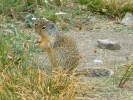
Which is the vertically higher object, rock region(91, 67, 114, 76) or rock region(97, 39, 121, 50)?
rock region(91, 67, 114, 76)

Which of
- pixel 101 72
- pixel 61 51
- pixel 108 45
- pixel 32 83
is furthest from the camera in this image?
pixel 108 45

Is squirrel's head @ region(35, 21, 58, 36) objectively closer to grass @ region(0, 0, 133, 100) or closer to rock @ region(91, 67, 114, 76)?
grass @ region(0, 0, 133, 100)

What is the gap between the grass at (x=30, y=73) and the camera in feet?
16.7

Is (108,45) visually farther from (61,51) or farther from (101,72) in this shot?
(61,51)

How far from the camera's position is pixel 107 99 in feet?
17.7

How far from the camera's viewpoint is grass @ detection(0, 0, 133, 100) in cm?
508

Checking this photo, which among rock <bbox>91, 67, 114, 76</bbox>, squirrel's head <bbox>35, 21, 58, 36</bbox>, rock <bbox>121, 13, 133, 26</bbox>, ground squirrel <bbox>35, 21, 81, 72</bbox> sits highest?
squirrel's head <bbox>35, 21, 58, 36</bbox>

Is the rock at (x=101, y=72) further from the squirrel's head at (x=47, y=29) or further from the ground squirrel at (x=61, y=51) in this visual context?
the squirrel's head at (x=47, y=29)

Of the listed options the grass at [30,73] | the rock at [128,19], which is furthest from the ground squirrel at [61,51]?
the rock at [128,19]

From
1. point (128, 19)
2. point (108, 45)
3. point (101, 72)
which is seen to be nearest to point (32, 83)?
point (101, 72)

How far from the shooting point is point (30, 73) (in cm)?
529

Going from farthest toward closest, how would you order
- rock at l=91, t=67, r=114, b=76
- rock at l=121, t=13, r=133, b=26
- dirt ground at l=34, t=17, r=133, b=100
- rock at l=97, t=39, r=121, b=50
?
rock at l=121, t=13, r=133, b=26, rock at l=97, t=39, r=121, b=50, rock at l=91, t=67, r=114, b=76, dirt ground at l=34, t=17, r=133, b=100

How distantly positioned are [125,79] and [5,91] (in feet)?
4.37

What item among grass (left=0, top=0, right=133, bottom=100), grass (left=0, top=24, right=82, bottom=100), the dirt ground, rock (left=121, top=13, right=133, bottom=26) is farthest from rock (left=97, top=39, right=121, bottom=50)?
grass (left=0, top=24, right=82, bottom=100)
